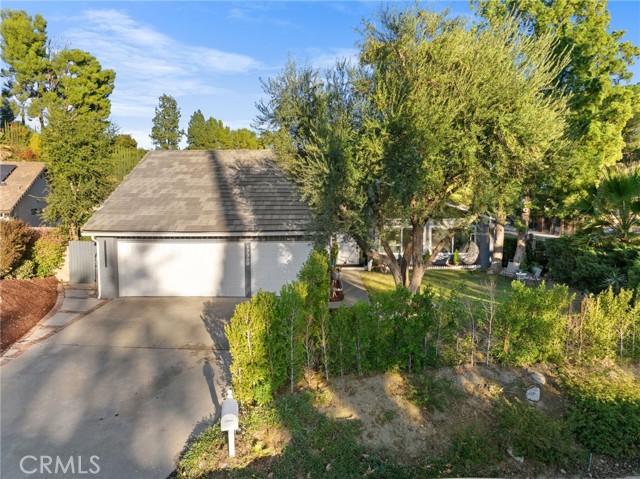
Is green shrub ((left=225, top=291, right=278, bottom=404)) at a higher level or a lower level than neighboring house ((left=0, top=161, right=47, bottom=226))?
lower

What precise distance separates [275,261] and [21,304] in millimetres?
8032

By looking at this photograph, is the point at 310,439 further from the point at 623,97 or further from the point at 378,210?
the point at 623,97

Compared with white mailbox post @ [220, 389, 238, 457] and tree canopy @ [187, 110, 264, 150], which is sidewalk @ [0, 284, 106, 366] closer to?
white mailbox post @ [220, 389, 238, 457]

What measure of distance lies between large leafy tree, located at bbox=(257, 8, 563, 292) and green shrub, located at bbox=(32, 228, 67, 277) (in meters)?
12.4

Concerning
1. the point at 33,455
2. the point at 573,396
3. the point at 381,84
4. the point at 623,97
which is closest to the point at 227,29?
the point at 381,84

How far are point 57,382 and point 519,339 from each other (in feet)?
30.5

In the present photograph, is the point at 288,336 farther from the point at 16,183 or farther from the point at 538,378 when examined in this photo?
the point at 16,183

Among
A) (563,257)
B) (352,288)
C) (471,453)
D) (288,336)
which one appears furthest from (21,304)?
(563,257)

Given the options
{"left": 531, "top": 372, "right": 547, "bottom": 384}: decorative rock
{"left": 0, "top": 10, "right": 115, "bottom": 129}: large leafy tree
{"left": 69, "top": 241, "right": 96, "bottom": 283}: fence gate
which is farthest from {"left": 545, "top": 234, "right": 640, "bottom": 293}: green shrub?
{"left": 0, "top": 10, "right": 115, "bottom": 129}: large leafy tree

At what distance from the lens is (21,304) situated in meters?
11.7

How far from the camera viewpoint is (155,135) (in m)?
47.6

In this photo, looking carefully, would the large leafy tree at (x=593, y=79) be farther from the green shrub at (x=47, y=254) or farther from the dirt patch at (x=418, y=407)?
the green shrub at (x=47, y=254)

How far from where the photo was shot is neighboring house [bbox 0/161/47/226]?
933 inches

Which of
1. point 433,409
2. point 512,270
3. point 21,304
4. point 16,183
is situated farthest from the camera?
point 16,183
